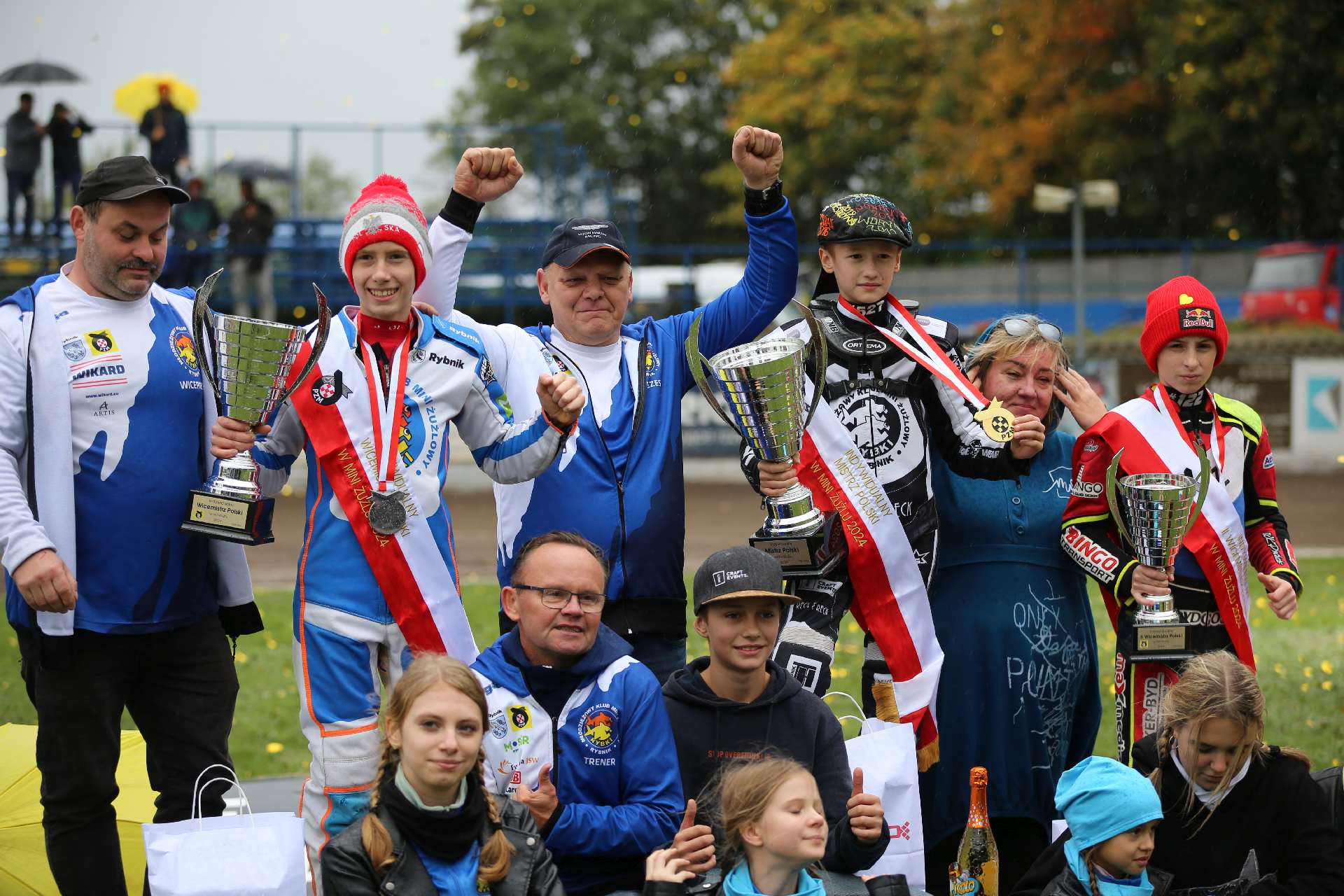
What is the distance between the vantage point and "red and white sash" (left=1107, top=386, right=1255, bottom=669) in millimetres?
4277

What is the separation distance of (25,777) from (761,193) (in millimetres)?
2628

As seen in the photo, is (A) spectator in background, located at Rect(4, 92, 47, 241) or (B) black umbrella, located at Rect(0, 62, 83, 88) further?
(B) black umbrella, located at Rect(0, 62, 83, 88)

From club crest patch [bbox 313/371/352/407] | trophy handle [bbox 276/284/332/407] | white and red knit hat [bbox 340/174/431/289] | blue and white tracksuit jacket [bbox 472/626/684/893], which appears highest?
white and red knit hat [bbox 340/174/431/289]

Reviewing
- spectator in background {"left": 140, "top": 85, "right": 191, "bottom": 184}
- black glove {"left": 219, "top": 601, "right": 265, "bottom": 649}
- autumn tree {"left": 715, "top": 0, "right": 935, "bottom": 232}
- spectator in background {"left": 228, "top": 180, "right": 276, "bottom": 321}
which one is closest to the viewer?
black glove {"left": 219, "top": 601, "right": 265, "bottom": 649}

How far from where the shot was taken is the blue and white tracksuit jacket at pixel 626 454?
409 cm

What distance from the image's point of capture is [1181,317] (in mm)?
4312

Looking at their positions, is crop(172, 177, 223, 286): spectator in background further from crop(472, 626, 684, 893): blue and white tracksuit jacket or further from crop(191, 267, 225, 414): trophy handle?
crop(472, 626, 684, 893): blue and white tracksuit jacket

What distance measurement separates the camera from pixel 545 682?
3.69 meters

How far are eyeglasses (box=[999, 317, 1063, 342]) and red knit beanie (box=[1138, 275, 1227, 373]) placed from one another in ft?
0.88

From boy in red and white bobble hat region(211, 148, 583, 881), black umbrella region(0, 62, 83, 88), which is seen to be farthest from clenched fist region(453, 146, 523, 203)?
black umbrella region(0, 62, 83, 88)

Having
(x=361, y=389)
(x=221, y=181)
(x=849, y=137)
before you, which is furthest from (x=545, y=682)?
(x=849, y=137)

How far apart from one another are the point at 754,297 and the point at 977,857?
166 centimetres

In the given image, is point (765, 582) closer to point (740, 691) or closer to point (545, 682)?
point (740, 691)

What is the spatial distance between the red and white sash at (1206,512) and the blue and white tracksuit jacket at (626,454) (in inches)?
42.1
